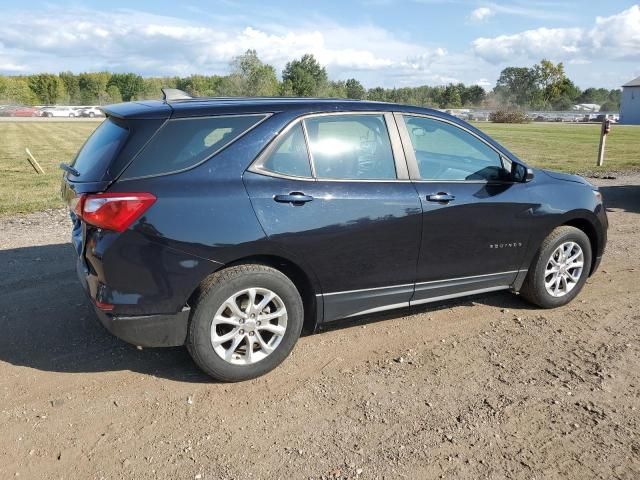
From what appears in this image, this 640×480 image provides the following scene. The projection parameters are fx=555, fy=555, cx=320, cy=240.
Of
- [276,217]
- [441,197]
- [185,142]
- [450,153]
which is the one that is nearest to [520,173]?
[450,153]

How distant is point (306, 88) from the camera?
196 feet

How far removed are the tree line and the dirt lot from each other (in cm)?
5709

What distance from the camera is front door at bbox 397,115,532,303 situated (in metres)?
4.17

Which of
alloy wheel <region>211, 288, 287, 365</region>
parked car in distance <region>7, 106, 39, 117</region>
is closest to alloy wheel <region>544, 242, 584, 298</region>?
alloy wheel <region>211, 288, 287, 365</region>

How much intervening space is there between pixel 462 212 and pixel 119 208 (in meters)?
2.48

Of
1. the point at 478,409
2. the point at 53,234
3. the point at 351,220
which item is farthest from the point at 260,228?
the point at 53,234

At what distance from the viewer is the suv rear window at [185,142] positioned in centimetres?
333

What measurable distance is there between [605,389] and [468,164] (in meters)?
1.94

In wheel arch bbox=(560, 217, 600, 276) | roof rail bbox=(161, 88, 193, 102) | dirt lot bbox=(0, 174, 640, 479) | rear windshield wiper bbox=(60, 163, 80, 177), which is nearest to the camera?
dirt lot bbox=(0, 174, 640, 479)

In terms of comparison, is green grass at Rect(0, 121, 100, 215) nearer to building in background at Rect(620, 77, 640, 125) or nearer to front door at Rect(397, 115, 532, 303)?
front door at Rect(397, 115, 532, 303)

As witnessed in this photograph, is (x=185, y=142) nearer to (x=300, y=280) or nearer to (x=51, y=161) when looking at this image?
(x=300, y=280)

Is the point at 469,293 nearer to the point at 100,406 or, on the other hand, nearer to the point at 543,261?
the point at 543,261

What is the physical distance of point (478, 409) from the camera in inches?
132

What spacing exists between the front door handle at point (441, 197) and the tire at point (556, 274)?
1128 millimetres
